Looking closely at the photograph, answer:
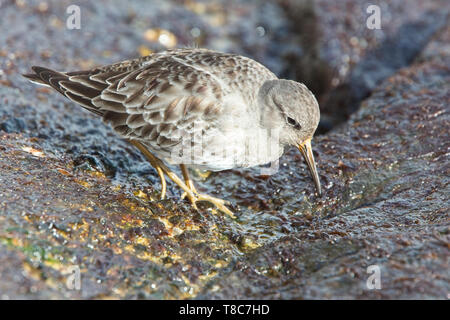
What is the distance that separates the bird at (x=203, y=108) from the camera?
5.51 meters

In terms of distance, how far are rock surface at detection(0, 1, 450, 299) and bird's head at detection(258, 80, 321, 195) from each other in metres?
0.70

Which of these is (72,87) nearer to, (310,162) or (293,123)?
(293,123)

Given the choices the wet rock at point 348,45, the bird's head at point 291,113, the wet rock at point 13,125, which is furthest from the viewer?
the wet rock at point 348,45

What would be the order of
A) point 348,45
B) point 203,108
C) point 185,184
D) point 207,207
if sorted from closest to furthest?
point 203,108, point 207,207, point 185,184, point 348,45

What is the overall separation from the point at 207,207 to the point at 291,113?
1364 millimetres

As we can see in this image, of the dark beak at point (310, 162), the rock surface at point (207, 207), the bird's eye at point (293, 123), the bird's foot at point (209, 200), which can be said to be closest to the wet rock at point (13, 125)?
the rock surface at point (207, 207)

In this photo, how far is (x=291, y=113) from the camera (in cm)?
556

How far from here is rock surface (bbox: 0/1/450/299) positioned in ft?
14.1

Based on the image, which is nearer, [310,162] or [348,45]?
[310,162]

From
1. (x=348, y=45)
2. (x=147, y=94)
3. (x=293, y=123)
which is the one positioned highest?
(x=348, y=45)

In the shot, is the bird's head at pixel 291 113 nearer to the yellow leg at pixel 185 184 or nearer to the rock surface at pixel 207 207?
the rock surface at pixel 207 207

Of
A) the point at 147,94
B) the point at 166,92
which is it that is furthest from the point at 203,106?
the point at 147,94

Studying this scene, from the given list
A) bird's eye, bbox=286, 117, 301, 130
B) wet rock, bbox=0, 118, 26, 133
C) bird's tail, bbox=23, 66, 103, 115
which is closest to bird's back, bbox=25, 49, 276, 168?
bird's tail, bbox=23, 66, 103, 115

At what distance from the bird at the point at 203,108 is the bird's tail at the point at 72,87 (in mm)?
11
